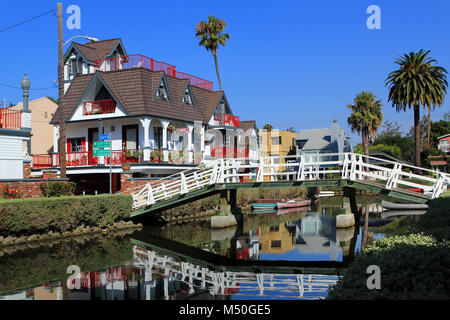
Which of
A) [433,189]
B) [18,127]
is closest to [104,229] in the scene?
[18,127]

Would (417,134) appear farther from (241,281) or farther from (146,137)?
(241,281)

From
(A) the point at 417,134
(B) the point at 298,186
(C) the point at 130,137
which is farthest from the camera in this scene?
(A) the point at 417,134

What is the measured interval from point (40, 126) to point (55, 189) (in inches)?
1073

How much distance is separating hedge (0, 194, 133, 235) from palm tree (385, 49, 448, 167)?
35.0 m

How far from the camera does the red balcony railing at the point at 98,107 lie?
1441 inches

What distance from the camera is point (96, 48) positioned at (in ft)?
139

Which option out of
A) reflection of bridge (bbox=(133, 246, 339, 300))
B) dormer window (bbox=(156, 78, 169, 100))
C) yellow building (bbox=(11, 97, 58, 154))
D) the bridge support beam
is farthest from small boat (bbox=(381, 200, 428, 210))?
yellow building (bbox=(11, 97, 58, 154))

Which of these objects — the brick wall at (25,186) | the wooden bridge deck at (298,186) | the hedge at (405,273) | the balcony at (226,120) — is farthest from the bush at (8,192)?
the balcony at (226,120)

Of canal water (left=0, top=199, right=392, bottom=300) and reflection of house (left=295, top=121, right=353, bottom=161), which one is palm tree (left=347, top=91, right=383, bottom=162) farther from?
canal water (left=0, top=199, right=392, bottom=300)

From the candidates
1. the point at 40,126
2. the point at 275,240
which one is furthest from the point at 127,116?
the point at 40,126

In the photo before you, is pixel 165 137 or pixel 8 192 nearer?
Answer: pixel 8 192

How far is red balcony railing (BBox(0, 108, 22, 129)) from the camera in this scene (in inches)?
1112

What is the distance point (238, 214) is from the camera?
31344 millimetres

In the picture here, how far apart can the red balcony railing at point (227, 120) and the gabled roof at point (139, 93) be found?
383 centimetres
